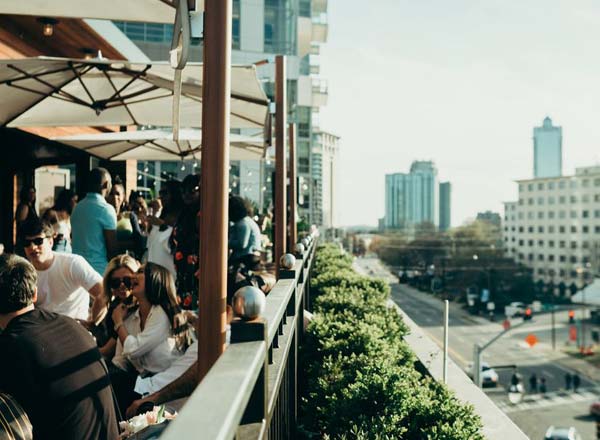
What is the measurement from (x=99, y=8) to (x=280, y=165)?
2644 mm

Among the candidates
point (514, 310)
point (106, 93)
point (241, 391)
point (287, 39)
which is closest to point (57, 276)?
point (106, 93)

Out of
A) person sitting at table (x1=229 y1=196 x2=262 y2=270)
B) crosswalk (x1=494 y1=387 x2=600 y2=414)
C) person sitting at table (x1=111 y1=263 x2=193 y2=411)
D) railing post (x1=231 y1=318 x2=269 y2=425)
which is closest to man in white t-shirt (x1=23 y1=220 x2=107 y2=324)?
person sitting at table (x1=111 y1=263 x2=193 y2=411)

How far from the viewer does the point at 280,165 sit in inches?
253

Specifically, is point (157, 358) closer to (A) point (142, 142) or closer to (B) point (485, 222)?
(A) point (142, 142)

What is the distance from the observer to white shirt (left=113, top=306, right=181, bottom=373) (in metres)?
3.90

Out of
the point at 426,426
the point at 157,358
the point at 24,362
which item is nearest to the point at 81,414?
the point at 24,362

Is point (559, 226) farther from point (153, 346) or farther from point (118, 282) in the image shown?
point (153, 346)

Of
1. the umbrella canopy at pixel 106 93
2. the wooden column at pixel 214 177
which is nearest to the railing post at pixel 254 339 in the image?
the wooden column at pixel 214 177

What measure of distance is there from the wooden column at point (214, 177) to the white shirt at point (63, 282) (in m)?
2.64

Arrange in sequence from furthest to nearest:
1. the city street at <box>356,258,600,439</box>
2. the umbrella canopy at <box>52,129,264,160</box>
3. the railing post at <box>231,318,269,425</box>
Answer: the city street at <box>356,258,600,439</box> < the umbrella canopy at <box>52,129,264,160</box> < the railing post at <box>231,318,269,425</box>

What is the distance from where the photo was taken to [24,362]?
2457 millimetres

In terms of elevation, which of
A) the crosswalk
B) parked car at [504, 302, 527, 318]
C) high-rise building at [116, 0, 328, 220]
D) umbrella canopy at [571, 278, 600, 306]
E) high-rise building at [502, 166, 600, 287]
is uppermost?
high-rise building at [116, 0, 328, 220]

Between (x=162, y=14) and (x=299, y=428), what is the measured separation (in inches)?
126

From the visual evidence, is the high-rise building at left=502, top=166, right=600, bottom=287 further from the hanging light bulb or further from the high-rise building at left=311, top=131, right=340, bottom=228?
the hanging light bulb
